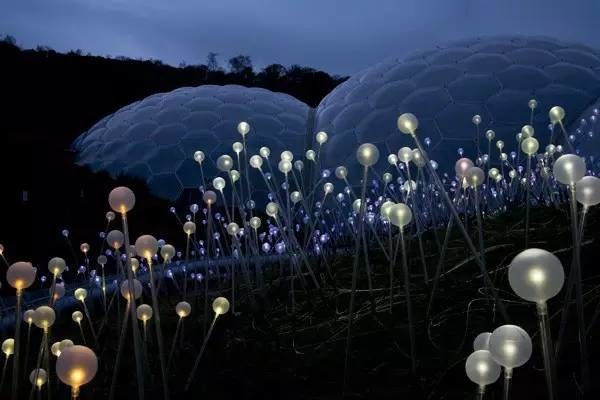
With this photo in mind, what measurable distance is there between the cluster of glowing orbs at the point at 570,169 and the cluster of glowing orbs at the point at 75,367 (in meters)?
0.61

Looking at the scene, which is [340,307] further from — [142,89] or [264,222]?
[142,89]

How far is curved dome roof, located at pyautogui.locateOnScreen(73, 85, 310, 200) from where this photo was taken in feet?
26.1

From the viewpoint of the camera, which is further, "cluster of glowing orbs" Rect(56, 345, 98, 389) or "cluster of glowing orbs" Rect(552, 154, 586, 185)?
"cluster of glowing orbs" Rect(552, 154, 586, 185)

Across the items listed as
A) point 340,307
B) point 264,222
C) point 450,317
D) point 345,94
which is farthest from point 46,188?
point 450,317

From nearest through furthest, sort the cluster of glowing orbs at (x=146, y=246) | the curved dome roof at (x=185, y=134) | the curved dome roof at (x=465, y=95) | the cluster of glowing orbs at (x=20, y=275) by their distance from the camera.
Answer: the cluster of glowing orbs at (x=20, y=275), the cluster of glowing orbs at (x=146, y=246), the curved dome roof at (x=465, y=95), the curved dome roof at (x=185, y=134)

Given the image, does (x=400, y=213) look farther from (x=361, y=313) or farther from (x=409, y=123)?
(x=361, y=313)

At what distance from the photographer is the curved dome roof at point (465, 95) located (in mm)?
7094

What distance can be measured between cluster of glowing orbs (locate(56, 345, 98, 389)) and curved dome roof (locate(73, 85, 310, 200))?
279 inches

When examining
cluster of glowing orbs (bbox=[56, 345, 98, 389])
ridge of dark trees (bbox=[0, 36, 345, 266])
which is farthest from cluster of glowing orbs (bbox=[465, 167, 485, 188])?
ridge of dark trees (bbox=[0, 36, 345, 266])

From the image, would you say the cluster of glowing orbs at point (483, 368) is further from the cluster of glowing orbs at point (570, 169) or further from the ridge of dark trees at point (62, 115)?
the ridge of dark trees at point (62, 115)

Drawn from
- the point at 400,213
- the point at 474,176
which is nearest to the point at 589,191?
the point at 400,213

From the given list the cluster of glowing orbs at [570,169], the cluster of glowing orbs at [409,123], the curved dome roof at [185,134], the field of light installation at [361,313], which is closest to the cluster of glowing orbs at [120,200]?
the field of light installation at [361,313]

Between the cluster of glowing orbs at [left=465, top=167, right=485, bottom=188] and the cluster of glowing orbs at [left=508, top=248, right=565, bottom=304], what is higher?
the cluster of glowing orbs at [left=465, top=167, right=485, bottom=188]

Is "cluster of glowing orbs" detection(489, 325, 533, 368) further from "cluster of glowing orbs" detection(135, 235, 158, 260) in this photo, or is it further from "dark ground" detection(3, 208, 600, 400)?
"cluster of glowing orbs" detection(135, 235, 158, 260)
